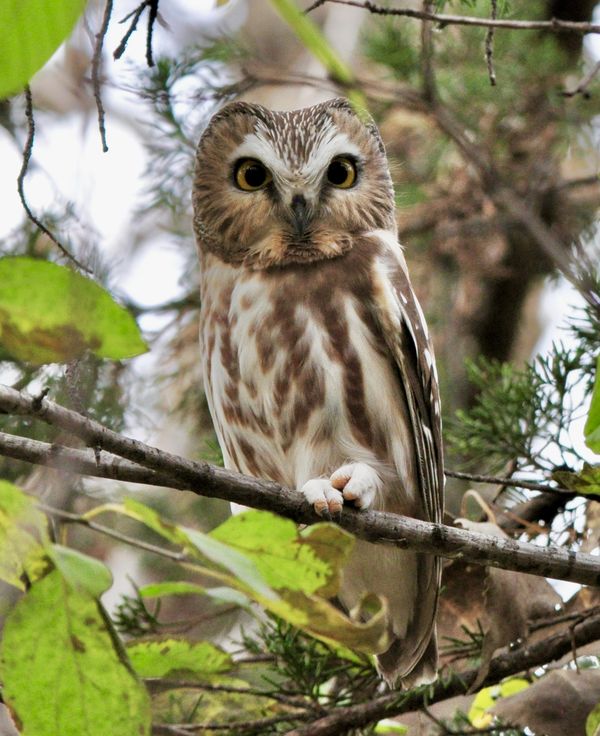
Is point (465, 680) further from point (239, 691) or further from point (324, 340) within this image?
point (324, 340)

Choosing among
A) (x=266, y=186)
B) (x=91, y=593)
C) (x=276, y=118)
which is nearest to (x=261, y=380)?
(x=266, y=186)

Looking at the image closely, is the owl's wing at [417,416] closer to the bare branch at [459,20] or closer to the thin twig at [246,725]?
the thin twig at [246,725]

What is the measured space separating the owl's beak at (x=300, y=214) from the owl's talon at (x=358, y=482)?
697 mm

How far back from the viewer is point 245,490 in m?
1.75

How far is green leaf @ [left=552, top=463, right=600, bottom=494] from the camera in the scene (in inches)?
75.0

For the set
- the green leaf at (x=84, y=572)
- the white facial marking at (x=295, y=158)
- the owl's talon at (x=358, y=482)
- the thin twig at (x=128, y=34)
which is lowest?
the green leaf at (x=84, y=572)

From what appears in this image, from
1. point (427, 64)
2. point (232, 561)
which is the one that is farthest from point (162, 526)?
point (427, 64)

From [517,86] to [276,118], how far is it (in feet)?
6.81

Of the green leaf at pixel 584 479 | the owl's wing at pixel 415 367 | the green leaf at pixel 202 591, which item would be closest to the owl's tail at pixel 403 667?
the owl's wing at pixel 415 367

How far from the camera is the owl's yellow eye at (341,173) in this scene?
298 cm

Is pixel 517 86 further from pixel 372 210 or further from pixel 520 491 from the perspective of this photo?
pixel 520 491

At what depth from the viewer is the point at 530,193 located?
13.3ft

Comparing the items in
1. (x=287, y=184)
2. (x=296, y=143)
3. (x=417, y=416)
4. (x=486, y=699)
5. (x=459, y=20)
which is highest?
(x=296, y=143)

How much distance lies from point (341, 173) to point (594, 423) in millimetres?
1890
